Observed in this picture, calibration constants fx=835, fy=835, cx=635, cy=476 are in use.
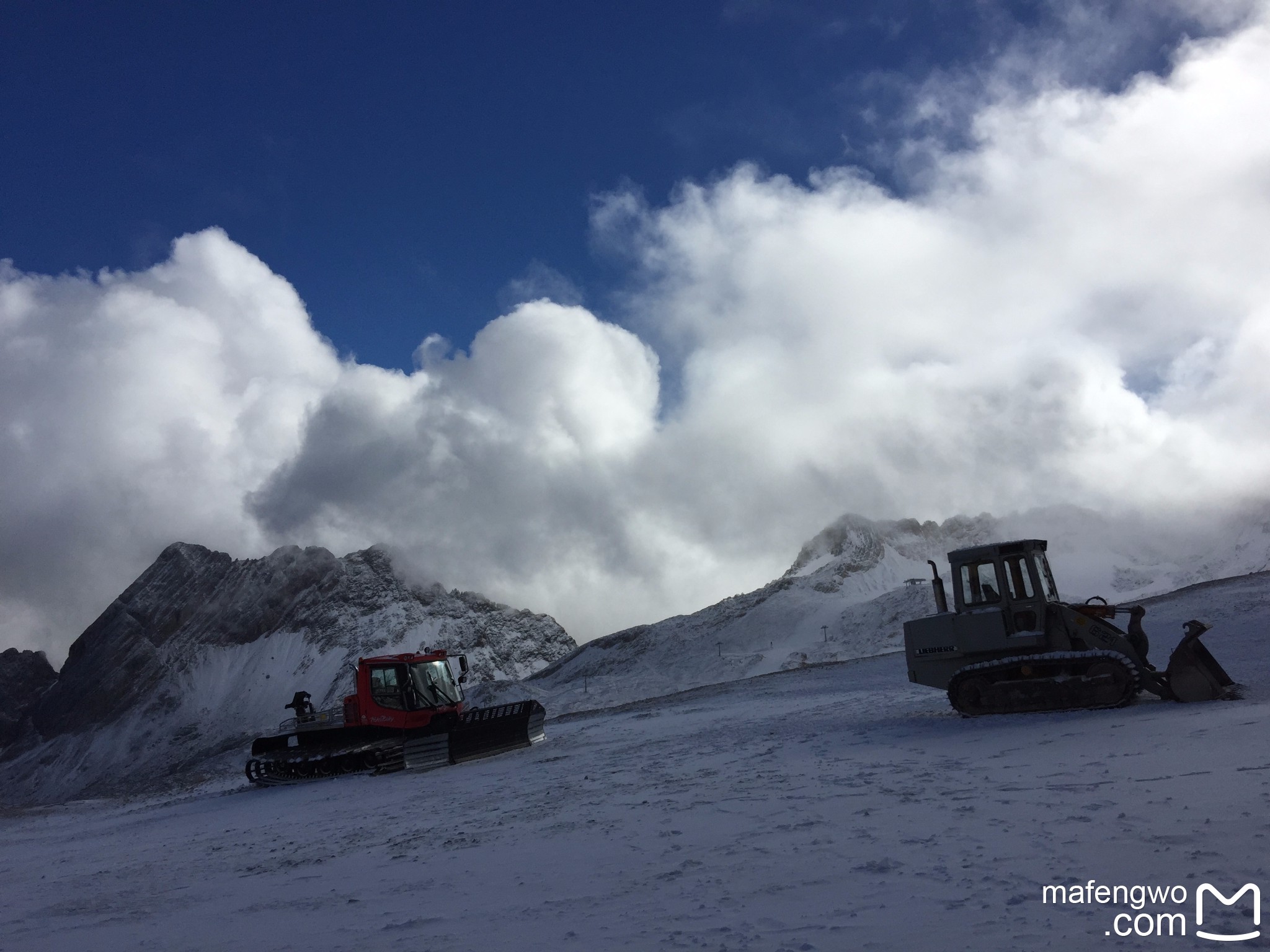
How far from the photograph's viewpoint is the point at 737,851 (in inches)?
277

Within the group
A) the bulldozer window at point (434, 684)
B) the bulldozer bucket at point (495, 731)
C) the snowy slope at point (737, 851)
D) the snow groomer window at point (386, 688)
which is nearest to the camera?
the snowy slope at point (737, 851)

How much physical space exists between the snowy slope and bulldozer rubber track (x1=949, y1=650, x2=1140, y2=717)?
0.44 metres

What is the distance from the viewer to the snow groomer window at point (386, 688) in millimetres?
20219

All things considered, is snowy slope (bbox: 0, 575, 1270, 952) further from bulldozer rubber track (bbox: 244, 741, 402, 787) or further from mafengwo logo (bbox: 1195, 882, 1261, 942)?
bulldozer rubber track (bbox: 244, 741, 402, 787)

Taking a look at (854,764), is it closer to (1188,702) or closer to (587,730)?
(1188,702)

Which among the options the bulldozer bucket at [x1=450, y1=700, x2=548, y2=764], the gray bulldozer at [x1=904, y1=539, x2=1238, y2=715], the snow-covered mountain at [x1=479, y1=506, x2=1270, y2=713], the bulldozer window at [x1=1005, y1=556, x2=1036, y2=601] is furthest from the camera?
the snow-covered mountain at [x1=479, y1=506, x2=1270, y2=713]

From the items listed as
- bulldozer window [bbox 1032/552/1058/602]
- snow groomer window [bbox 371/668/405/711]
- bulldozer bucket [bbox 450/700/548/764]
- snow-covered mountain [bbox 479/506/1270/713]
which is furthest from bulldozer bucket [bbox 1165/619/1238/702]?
snow-covered mountain [bbox 479/506/1270/713]

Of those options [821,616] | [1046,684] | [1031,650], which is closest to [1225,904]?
[1046,684]

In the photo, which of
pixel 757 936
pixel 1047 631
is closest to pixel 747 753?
pixel 1047 631

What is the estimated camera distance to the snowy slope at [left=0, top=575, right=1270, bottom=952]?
5293 mm

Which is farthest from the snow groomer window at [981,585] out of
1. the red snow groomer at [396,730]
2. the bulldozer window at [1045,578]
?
the red snow groomer at [396,730]

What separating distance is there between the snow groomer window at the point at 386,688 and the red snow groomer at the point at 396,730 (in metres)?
0.02
